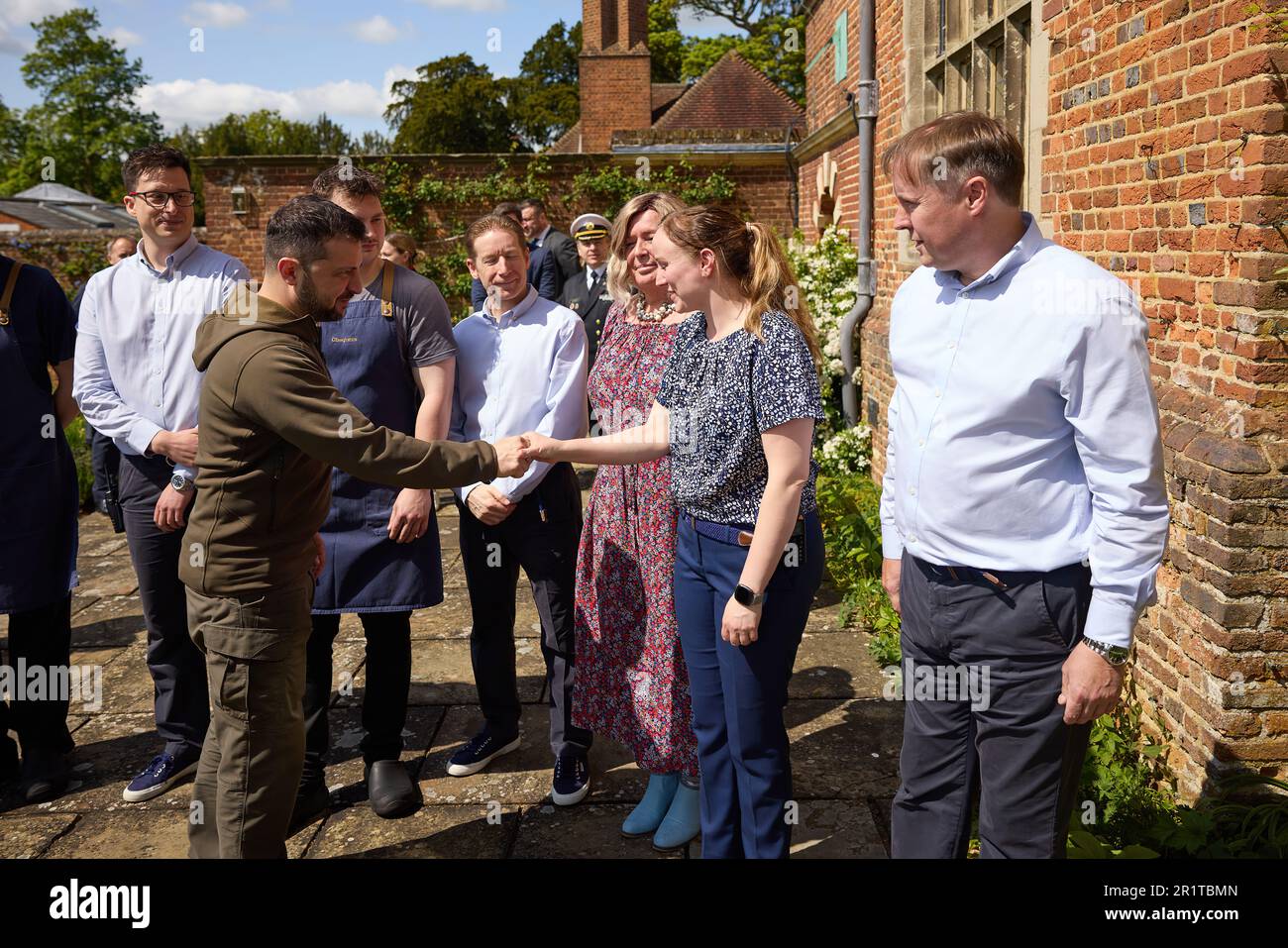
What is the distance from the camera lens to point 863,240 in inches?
337

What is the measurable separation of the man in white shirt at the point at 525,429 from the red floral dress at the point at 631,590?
0.14 m

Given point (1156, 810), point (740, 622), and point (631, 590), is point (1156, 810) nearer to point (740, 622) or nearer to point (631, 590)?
point (740, 622)

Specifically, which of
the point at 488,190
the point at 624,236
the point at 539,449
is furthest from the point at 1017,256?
the point at 488,190

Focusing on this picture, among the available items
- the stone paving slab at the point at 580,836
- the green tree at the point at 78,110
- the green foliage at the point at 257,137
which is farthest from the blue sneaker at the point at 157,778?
the green foliage at the point at 257,137

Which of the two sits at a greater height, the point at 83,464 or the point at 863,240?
the point at 863,240

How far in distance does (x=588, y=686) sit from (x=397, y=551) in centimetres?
87

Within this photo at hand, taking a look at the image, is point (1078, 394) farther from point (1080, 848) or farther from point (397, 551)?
point (397, 551)

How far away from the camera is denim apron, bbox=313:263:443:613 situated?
373 centimetres

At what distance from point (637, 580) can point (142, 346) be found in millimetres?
2147

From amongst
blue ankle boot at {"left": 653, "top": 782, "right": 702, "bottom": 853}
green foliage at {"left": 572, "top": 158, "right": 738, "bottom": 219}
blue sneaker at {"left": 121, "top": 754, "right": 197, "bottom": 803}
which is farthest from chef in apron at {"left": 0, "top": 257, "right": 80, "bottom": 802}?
green foliage at {"left": 572, "top": 158, "right": 738, "bottom": 219}

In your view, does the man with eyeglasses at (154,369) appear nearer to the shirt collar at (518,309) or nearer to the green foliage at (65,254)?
the shirt collar at (518,309)

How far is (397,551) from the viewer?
3.82 meters

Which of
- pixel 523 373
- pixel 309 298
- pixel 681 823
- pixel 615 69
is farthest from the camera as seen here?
pixel 615 69

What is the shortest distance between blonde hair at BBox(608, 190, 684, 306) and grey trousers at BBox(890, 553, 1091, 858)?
5.66 ft
